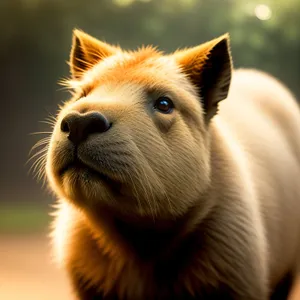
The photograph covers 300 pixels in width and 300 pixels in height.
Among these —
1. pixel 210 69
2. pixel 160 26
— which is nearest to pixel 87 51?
pixel 210 69

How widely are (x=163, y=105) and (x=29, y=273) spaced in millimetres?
977

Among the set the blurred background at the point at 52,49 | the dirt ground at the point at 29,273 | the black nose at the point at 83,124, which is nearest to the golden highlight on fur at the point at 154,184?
the black nose at the point at 83,124

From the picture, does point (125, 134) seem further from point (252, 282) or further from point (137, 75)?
point (252, 282)

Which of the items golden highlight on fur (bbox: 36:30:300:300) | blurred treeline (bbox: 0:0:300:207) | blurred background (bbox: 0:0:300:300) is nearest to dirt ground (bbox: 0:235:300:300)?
blurred background (bbox: 0:0:300:300)

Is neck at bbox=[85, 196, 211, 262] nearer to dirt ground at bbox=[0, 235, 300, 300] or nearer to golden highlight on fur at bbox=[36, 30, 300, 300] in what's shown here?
golden highlight on fur at bbox=[36, 30, 300, 300]

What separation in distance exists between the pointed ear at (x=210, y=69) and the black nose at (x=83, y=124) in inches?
12.7

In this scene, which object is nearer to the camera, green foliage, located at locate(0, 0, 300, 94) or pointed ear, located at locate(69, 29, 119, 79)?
pointed ear, located at locate(69, 29, 119, 79)

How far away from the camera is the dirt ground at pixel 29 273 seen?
6.22 ft

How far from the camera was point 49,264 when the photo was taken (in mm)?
2100

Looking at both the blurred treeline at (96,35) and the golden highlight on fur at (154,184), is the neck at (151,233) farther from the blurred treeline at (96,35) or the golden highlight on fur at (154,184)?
the blurred treeline at (96,35)

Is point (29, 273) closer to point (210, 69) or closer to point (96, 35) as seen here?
point (96, 35)

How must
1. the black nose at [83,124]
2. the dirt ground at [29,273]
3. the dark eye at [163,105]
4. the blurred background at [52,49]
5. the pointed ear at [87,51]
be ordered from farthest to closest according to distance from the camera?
1. the blurred background at [52,49]
2. the dirt ground at [29,273]
3. the pointed ear at [87,51]
4. the dark eye at [163,105]
5. the black nose at [83,124]

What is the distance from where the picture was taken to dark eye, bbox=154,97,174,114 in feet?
4.34

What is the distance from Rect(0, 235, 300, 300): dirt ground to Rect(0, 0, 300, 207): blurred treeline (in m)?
0.24
